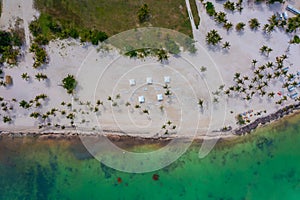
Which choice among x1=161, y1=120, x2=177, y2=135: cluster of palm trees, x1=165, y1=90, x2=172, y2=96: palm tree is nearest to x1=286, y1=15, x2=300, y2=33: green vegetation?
x1=165, y1=90, x2=172, y2=96: palm tree

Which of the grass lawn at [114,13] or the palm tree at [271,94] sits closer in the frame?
the grass lawn at [114,13]

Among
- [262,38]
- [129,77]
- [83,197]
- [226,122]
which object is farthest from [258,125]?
[83,197]

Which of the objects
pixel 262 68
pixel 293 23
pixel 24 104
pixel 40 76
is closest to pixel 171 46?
pixel 262 68

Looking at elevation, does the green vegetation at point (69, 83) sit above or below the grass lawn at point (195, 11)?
below

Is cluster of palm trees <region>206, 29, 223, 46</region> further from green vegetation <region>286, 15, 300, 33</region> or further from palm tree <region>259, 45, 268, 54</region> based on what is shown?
green vegetation <region>286, 15, 300, 33</region>

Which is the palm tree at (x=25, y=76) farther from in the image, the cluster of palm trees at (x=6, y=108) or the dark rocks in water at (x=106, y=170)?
the dark rocks in water at (x=106, y=170)

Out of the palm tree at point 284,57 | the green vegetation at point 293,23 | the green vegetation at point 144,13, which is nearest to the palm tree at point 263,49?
the palm tree at point 284,57

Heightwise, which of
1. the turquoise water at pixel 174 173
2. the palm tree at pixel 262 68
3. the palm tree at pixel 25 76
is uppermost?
the palm tree at pixel 25 76
